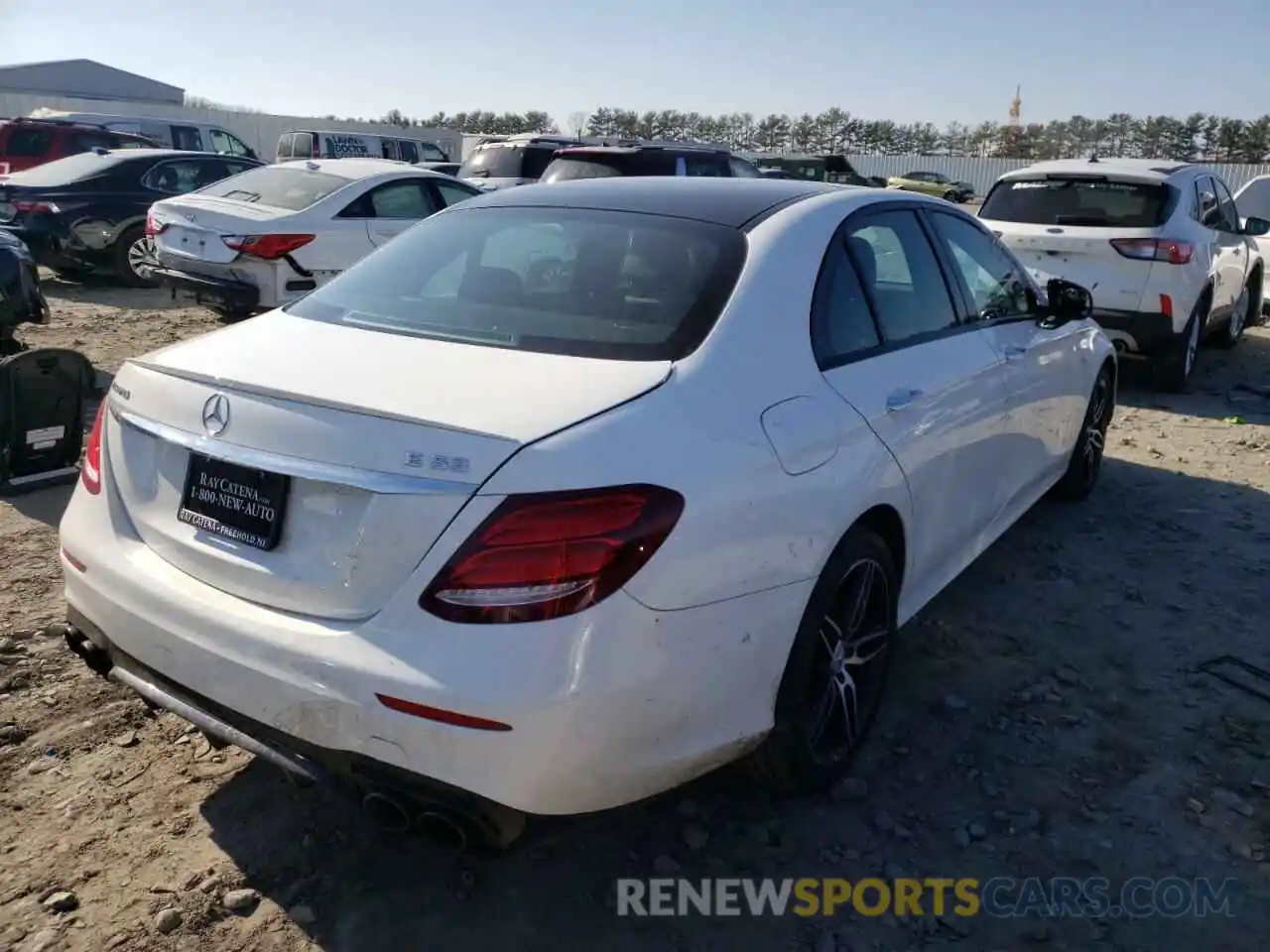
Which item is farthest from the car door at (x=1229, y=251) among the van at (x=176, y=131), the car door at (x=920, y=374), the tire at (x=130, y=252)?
the van at (x=176, y=131)

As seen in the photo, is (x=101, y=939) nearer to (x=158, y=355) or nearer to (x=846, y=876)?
(x=158, y=355)

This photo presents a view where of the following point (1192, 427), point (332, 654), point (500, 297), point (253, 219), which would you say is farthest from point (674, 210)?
point (253, 219)

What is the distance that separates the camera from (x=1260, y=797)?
308 cm

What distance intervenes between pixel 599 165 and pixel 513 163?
4952mm

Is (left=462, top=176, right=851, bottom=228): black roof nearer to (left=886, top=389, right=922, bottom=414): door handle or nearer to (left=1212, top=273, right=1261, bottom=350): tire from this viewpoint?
(left=886, top=389, right=922, bottom=414): door handle

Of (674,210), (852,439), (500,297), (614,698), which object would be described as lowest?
(614,698)

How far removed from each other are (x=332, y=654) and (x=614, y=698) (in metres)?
0.58

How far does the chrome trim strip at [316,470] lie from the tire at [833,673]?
1.00 m

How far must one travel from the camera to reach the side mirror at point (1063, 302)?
14.9ft

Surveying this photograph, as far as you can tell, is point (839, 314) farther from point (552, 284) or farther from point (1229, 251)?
point (1229, 251)

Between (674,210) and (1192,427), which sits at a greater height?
(674,210)

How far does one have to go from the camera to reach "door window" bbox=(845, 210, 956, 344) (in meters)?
3.25

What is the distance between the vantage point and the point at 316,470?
7.13 feet

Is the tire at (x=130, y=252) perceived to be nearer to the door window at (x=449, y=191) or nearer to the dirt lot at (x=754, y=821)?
the door window at (x=449, y=191)
